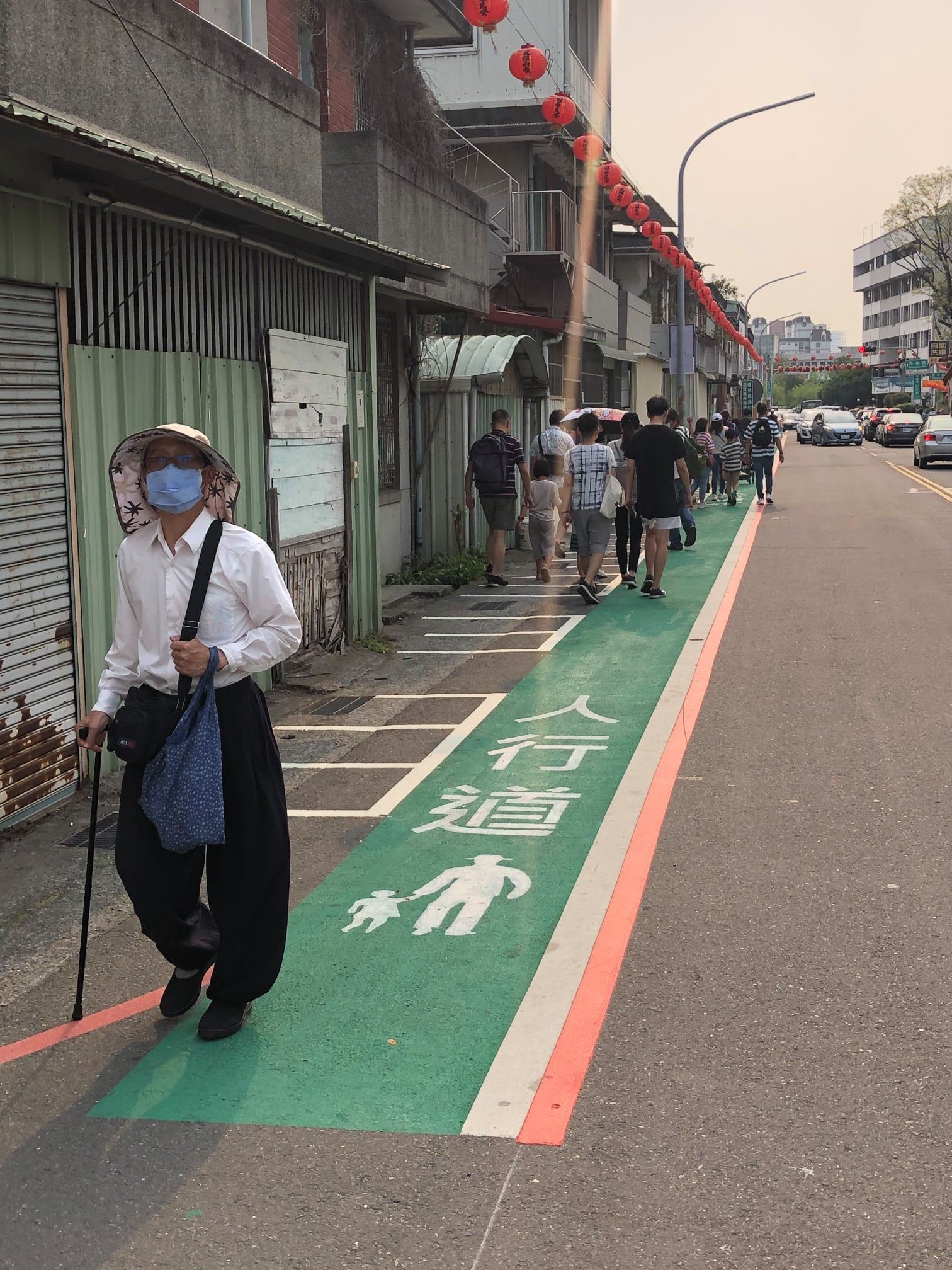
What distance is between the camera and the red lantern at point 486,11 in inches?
533

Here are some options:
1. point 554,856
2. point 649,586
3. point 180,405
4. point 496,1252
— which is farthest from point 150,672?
point 649,586

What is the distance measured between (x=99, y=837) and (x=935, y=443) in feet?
119

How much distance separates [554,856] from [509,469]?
9369mm

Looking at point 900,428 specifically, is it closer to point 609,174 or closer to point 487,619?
point 609,174

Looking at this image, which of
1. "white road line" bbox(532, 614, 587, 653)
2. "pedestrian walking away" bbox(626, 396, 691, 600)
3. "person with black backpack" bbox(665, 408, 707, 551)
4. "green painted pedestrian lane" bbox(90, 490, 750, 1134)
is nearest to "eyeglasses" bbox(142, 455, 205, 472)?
"green painted pedestrian lane" bbox(90, 490, 750, 1134)

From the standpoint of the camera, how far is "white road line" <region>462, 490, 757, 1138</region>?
3834 millimetres

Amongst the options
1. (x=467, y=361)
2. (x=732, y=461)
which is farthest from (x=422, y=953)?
(x=732, y=461)

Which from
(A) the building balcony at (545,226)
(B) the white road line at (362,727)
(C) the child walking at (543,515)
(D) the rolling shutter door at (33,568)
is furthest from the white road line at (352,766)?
(A) the building balcony at (545,226)

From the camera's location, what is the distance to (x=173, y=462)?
4141 millimetres

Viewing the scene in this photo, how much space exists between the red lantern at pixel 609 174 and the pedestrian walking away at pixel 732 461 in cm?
553

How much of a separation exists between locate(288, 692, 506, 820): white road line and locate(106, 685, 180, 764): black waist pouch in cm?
271

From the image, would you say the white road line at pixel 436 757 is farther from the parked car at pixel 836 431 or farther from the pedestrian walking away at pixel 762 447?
the parked car at pixel 836 431

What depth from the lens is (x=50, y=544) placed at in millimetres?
6910

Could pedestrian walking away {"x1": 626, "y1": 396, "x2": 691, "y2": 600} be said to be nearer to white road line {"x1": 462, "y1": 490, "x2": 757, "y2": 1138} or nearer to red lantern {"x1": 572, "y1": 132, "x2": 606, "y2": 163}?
white road line {"x1": 462, "y1": 490, "x2": 757, "y2": 1138}
